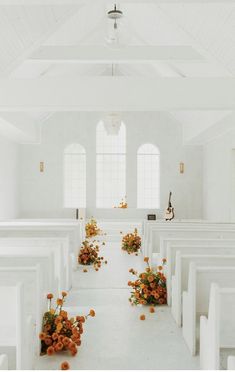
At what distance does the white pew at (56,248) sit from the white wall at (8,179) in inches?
232

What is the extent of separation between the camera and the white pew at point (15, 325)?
2.71 metres

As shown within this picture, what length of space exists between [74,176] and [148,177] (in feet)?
7.47

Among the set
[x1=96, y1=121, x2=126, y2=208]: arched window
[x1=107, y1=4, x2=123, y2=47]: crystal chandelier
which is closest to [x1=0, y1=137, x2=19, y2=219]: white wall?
[x1=96, y1=121, x2=126, y2=208]: arched window

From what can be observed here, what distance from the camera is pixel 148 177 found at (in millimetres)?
13469

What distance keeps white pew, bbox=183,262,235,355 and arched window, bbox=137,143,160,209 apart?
9.99m

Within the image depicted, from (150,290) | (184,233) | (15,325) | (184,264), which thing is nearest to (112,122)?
(184,233)

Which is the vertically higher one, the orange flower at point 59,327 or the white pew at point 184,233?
the white pew at point 184,233

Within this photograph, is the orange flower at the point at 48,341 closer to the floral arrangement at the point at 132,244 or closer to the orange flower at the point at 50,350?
the orange flower at the point at 50,350

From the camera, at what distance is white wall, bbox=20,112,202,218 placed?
1322 centimetres

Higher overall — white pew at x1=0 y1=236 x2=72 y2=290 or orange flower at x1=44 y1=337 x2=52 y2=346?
white pew at x1=0 y1=236 x2=72 y2=290

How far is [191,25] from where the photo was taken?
19.5 feet

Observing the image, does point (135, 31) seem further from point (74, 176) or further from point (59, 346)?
point (59, 346)

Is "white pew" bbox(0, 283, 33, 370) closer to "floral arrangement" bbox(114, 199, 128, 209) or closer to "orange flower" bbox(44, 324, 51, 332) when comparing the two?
"orange flower" bbox(44, 324, 51, 332)

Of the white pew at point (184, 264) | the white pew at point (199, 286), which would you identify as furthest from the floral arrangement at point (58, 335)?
the white pew at point (184, 264)
